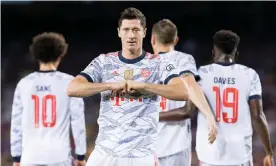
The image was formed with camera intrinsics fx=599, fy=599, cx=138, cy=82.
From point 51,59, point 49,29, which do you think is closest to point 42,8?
point 49,29

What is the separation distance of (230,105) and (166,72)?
1.40 meters

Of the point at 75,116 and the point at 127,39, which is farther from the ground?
the point at 127,39

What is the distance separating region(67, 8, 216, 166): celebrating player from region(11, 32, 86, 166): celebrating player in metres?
1.59

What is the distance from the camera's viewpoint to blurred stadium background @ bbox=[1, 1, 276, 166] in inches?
547

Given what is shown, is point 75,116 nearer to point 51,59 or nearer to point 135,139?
point 51,59

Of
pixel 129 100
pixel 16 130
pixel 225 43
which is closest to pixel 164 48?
pixel 225 43

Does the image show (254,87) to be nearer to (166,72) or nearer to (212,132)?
(212,132)

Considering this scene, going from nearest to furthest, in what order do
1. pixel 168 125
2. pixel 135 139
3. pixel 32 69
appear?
pixel 135 139, pixel 168 125, pixel 32 69

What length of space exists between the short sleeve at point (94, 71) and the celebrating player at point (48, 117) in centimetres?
148

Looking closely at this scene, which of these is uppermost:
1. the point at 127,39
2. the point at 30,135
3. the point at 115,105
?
the point at 127,39

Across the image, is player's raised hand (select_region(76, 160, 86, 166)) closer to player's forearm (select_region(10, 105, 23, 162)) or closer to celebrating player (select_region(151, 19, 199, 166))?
player's forearm (select_region(10, 105, 23, 162))

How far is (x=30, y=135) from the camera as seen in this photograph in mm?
5676

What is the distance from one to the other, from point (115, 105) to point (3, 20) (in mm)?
11092

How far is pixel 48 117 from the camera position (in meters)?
5.61
